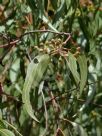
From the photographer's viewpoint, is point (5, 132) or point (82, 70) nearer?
point (5, 132)

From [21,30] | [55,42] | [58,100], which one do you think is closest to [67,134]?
[58,100]

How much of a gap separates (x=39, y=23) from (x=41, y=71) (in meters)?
0.61

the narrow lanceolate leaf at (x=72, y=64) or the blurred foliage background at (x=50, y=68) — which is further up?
the narrow lanceolate leaf at (x=72, y=64)

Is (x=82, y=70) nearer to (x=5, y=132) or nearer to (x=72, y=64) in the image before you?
(x=72, y=64)

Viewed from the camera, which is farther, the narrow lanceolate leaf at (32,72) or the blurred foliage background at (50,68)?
the blurred foliage background at (50,68)

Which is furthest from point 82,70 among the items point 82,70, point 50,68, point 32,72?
point 50,68

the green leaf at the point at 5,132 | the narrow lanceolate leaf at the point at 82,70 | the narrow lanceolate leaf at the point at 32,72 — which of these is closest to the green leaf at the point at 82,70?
the narrow lanceolate leaf at the point at 82,70

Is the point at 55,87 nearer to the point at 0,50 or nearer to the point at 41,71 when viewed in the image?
the point at 0,50

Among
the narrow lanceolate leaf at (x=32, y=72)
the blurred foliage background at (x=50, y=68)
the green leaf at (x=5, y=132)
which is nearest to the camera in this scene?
the green leaf at (x=5, y=132)

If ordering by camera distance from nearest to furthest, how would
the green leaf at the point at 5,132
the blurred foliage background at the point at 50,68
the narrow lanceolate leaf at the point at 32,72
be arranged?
1. the green leaf at the point at 5,132
2. the narrow lanceolate leaf at the point at 32,72
3. the blurred foliage background at the point at 50,68

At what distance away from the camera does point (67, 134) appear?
1.89 metres

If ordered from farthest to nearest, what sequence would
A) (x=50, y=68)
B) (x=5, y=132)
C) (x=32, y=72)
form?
(x=50, y=68) → (x=32, y=72) → (x=5, y=132)

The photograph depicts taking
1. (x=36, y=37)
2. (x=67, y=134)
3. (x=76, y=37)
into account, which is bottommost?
(x=67, y=134)

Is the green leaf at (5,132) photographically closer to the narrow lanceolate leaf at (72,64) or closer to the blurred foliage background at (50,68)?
the narrow lanceolate leaf at (72,64)
